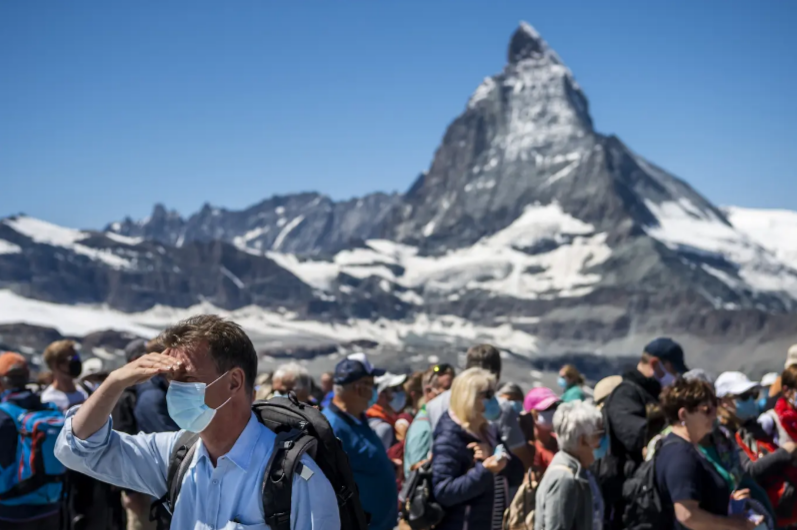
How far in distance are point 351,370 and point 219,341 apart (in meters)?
3.10

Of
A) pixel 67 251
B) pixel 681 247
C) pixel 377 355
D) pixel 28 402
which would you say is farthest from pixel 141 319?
pixel 28 402

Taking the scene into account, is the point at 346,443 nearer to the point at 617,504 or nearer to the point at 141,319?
the point at 617,504

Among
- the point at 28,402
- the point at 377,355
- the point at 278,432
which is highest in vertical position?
the point at 278,432

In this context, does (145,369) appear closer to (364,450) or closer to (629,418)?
(364,450)

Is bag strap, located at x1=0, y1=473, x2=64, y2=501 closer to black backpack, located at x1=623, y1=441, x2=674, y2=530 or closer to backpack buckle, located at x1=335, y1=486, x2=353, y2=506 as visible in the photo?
black backpack, located at x1=623, y1=441, x2=674, y2=530

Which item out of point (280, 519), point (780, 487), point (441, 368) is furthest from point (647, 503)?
point (441, 368)

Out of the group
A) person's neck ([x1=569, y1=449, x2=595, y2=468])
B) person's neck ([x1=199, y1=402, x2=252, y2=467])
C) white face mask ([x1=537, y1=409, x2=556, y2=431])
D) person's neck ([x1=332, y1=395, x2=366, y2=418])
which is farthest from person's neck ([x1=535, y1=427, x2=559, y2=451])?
person's neck ([x1=199, y1=402, x2=252, y2=467])

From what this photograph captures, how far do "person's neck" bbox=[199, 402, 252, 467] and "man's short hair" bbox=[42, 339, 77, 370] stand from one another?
4.53 m

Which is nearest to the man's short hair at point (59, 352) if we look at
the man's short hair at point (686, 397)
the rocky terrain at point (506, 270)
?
the man's short hair at point (686, 397)

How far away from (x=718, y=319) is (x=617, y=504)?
11064 cm

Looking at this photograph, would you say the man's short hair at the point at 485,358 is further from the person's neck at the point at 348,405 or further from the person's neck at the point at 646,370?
the person's neck at the point at 348,405

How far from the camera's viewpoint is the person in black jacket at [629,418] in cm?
669

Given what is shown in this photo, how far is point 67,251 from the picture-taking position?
144500 mm

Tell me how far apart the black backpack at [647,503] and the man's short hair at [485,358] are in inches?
84.3
